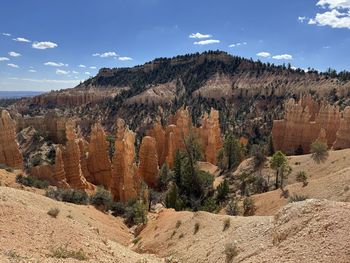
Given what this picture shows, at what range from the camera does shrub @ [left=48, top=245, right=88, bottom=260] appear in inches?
480

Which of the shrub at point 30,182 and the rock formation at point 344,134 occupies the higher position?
the rock formation at point 344,134

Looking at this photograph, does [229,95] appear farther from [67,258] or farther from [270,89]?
[67,258]

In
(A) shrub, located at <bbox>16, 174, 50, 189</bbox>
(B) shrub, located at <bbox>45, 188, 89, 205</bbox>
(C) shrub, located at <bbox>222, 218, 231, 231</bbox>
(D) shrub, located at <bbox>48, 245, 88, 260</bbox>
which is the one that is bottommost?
(B) shrub, located at <bbox>45, 188, 89, 205</bbox>

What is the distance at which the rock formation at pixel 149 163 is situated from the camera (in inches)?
1861

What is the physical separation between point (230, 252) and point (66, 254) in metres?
6.32

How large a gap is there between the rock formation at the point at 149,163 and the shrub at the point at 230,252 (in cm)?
3209

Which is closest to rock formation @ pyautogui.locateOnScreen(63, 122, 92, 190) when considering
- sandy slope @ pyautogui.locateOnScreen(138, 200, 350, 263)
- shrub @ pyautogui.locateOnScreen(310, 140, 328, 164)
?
sandy slope @ pyautogui.locateOnScreen(138, 200, 350, 263)

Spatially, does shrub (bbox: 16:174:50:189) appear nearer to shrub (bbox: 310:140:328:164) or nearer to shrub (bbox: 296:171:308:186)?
shrub (bbox: 296:171:308:186)

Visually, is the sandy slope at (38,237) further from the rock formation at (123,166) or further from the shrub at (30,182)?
the rock formation at (123,166)

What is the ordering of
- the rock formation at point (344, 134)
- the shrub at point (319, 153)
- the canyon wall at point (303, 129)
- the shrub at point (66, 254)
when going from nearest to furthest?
the shrub at point (66, 254) < the shrub at point (319, 153) < the rock formation at point (344, 134) < the canyon wall at point (303, 129)

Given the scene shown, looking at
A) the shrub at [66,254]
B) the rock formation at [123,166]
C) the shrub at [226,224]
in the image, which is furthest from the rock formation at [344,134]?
the shrub at [66,254]

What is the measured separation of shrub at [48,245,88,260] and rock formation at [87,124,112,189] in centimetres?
3243

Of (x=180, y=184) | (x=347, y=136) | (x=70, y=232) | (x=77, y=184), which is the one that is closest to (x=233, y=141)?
(x=180, y=184)

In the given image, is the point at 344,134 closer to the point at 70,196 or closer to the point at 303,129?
the point at 303,129
